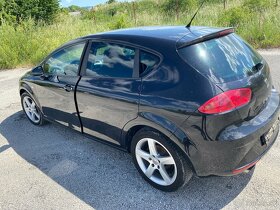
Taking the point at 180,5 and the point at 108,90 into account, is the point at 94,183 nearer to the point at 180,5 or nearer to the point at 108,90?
the point at 108,90

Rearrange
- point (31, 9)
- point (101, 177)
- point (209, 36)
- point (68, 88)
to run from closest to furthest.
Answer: point (209, 36)
point (101, 177)
point (68, 88)
point (31, 9)

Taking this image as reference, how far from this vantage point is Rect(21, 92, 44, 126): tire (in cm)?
483

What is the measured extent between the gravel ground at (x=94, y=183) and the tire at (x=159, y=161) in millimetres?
137

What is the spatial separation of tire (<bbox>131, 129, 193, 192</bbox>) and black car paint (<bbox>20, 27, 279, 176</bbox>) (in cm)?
10

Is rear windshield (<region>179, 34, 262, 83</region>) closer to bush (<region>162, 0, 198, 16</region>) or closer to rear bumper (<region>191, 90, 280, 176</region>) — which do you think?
rear bumper (<region>191, 90, 280, 176</region>)

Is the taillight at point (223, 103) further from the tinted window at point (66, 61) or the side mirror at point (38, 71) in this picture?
the side mirror at point (38, 71)

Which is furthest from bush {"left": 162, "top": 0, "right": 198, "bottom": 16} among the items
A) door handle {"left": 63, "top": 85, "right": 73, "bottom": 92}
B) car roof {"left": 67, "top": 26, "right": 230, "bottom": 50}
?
car roof {"left": 67, "top": 26, "right": 230, "bottom": 50}

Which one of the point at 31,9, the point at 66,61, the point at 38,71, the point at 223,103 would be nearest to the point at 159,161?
the point at 223,103

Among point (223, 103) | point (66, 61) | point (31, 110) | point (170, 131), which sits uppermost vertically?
point (66, 61)

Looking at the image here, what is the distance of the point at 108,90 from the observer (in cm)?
323

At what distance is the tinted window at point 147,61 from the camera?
2.87 meters

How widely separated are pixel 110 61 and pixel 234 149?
5.40 ft

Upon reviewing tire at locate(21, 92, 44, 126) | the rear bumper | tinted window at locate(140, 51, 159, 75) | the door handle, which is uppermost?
tinted window at locate(140, 51, 159, 75)

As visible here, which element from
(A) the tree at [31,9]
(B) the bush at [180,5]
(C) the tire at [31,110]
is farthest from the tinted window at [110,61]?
(B) the bush at [180,5]
